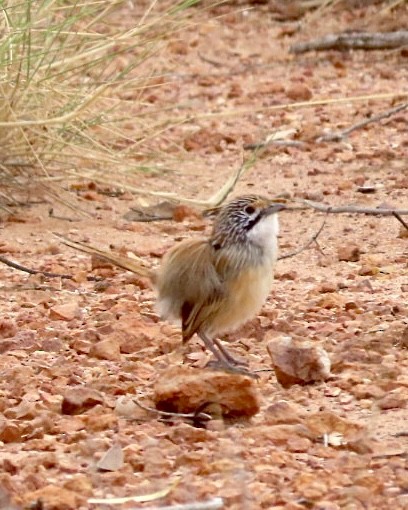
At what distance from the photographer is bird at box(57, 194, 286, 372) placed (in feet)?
17.4

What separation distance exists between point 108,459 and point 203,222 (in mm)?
3928

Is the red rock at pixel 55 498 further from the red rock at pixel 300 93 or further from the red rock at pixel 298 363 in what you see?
the red rock at pixel 300 93

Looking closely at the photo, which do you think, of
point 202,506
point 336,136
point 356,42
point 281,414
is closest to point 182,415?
point 281,414

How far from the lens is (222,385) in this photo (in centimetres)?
464

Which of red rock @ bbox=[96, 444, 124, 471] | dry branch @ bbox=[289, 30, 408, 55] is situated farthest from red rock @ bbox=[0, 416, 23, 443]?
dry branch @ bbox=[289, 30, 408, 55]

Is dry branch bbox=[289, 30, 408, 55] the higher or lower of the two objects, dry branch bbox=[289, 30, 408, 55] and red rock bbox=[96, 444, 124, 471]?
the lower

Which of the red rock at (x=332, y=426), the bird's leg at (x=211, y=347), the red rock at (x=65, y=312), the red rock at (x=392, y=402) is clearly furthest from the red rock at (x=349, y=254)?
the red rock at (x=332, y=426)

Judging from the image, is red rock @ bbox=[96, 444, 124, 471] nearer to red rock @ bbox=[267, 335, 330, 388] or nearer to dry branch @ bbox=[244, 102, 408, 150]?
red rock @ bbox=[267, 335, 330, 388]

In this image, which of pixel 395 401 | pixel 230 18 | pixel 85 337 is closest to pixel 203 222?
pixel 85 337

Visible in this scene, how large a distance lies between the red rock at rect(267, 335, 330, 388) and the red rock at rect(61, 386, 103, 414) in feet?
2.10

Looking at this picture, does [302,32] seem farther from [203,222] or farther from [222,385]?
[222,385]

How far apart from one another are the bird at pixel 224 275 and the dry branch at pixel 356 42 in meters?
6.22

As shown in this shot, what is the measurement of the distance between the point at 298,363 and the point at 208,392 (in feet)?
1.68

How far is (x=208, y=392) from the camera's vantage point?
4.66m
